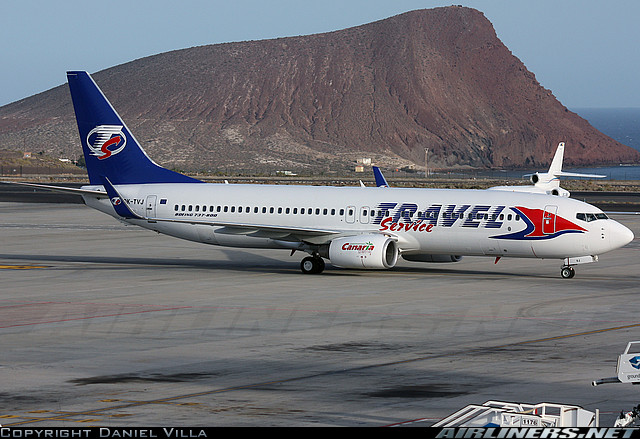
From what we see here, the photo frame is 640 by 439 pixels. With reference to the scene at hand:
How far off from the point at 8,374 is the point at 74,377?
59.0 inches

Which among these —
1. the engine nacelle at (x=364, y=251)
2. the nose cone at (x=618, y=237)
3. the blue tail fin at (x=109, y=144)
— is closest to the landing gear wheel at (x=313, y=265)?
the engine nacelle at (x=364, y=251)

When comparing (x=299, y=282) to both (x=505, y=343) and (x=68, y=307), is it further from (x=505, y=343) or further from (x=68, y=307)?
(x=505, y=343)

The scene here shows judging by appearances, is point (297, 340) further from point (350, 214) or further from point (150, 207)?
point (150, 207)

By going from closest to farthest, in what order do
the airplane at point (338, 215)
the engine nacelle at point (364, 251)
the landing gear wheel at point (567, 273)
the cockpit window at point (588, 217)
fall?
the engine nacelle at point (364, 251), the cockpit window at point (588, 217), the airplane at point (338, 215), the landing gear wheel at point (567, 273)

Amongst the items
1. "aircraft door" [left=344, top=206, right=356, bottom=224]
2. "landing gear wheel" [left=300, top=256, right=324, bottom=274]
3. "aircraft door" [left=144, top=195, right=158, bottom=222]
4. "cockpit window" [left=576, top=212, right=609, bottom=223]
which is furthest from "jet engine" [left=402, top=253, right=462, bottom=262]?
"aircraft door" [left=144, top=195, right=158, bottom=222]

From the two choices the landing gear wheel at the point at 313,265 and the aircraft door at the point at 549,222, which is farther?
the landing gear wheel at the point at 313,265

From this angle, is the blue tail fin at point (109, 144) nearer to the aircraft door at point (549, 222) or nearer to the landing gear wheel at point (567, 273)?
the aircraft door at point (549, 222)

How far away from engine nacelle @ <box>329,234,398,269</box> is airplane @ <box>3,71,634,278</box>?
40mm

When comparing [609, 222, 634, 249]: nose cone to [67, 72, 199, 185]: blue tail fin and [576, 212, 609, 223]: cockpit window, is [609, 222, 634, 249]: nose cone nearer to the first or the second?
[576, 212, 609, 223]: cockpit window

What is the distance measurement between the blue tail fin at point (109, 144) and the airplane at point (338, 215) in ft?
0.15

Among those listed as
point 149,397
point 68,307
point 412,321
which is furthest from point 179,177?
point 149,397

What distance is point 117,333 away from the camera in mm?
26297

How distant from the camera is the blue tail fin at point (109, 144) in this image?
4603 centimetres

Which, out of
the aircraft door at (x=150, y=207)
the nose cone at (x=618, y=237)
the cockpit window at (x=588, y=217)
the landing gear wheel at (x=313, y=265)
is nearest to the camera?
the nose cone at (x=618, y=237)
